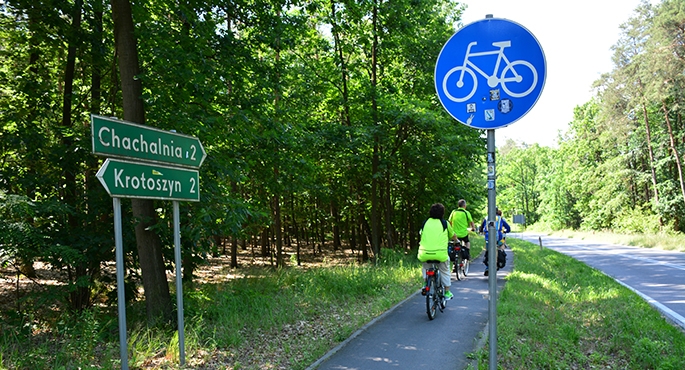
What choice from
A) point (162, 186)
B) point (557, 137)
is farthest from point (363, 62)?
point (557, 137)

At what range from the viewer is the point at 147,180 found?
4.58 metres

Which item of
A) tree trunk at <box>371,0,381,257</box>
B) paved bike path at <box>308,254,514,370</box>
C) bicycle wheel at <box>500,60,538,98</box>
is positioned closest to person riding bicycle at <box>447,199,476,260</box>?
paved bike path at <box>308,254,514,370</box>

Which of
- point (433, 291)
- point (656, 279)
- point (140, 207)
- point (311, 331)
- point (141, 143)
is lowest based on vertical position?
point (656, 279)

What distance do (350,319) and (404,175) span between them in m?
11.7

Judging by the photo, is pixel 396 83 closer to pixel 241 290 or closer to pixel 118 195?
pixel 241 290

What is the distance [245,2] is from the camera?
8.49 meters

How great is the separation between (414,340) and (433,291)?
1.54m

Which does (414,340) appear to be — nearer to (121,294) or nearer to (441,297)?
(441,297)

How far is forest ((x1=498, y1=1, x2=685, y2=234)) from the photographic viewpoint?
1139 inches

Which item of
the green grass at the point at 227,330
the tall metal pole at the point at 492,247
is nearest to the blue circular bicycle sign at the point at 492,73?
the tall metal pole at the point at 492,247

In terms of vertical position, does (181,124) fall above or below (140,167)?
above

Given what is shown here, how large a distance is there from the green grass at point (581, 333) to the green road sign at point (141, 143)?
4.37 m

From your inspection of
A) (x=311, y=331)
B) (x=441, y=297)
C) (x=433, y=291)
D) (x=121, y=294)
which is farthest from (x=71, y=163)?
(x=441, y=297)

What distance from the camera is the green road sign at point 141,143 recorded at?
13.1 feet
